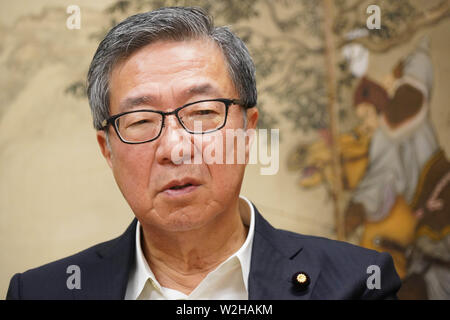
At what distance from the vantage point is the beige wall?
2.72 m

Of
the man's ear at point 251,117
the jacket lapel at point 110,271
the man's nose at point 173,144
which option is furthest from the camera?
the man's ear at point 251,117

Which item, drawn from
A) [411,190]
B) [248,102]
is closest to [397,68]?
Answer: [411,190]

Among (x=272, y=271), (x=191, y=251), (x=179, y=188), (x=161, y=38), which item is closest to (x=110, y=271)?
(x=191, y=251)

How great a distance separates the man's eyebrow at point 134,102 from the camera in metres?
1.54

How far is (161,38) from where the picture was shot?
1.60 m

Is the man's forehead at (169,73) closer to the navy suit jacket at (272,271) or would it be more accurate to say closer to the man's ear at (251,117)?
the man's ear at (251,117)

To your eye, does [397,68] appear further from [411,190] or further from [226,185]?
[226,185]

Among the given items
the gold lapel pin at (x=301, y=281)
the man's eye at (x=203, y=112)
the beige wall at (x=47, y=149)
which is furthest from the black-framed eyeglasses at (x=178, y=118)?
the beige wall at (x=47, y=149)

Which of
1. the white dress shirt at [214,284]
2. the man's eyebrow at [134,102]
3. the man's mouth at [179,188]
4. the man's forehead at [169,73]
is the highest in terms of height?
the man's forehead at [169,73]

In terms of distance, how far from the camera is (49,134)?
282 cm

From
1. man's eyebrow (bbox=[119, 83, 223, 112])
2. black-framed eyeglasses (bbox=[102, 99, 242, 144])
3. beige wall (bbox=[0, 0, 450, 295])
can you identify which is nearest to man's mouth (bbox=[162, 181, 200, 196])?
black-framed eyeglasses (bbox=[102, 99, 242, 144])

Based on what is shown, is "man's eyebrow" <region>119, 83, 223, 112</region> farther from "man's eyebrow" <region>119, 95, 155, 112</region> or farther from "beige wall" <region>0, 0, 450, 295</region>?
"beige wall" <region>0, 0, 450, 295</region>

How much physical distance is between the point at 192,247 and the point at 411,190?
1952 mm

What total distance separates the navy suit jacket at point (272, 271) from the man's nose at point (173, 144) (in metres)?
0.42
